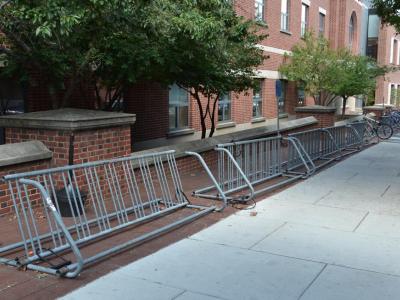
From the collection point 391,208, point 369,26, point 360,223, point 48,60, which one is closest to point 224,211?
point 360,223

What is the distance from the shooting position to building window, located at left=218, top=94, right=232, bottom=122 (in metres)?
17.8

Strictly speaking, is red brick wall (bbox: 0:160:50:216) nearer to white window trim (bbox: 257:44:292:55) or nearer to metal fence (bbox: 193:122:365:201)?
metal fence (bbox: 193:122:365:201)

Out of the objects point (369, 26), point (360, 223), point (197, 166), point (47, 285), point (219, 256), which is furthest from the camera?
point (369, 26)

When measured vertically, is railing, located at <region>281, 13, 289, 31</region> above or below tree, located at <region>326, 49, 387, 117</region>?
above

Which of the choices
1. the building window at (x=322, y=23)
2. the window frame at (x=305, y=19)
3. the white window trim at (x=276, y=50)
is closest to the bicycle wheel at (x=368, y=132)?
the white window trim at (x=276, y=50)

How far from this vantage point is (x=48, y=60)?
7.83m

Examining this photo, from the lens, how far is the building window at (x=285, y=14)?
72.9 ft

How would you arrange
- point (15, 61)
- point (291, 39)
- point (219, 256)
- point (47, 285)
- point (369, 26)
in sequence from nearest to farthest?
point (47, 285)
point (219, 256)
point (15, 61)
point (291, 39)
point (369, 26)

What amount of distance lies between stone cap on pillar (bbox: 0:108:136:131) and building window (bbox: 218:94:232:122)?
10.4 m

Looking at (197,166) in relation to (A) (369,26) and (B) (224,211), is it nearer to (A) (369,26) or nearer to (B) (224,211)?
(B) (224,211)

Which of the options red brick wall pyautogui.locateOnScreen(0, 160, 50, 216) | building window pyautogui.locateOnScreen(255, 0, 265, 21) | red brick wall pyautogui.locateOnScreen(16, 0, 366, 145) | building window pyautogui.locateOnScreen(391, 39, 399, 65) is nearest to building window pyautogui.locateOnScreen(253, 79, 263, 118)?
red brick wall pyautogui.locateOnScreen(16, 0, 366, 145)

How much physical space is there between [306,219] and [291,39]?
1754 centimetres

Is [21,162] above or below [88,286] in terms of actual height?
above

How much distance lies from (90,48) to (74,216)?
3.32m
